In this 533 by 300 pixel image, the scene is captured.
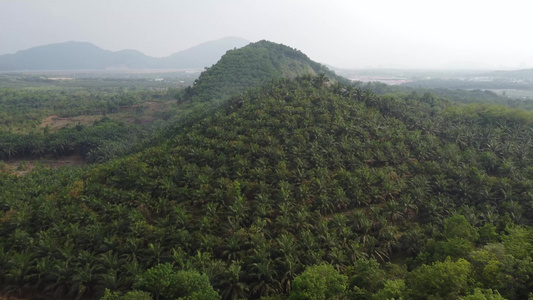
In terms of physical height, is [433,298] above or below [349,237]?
above

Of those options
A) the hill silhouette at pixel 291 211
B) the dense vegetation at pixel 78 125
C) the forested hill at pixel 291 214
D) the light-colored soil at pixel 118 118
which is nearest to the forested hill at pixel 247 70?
the light-colored soil at pixel 118 118

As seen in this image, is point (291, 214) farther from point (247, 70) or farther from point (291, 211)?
point (247, 70)

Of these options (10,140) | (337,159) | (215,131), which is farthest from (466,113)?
(10,140)

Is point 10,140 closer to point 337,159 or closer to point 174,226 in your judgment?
point 174,226

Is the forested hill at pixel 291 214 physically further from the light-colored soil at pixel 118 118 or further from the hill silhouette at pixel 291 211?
Answer: the light-colored soil at pixel 118 118

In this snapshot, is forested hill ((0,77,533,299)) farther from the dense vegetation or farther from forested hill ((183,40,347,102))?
forested hill ((183,40,347,102))

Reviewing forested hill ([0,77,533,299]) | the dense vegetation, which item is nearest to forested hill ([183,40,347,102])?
the dense vegetation

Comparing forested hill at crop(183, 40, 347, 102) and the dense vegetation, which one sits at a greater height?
forested hill at crop(183, 40, 347, 102)
